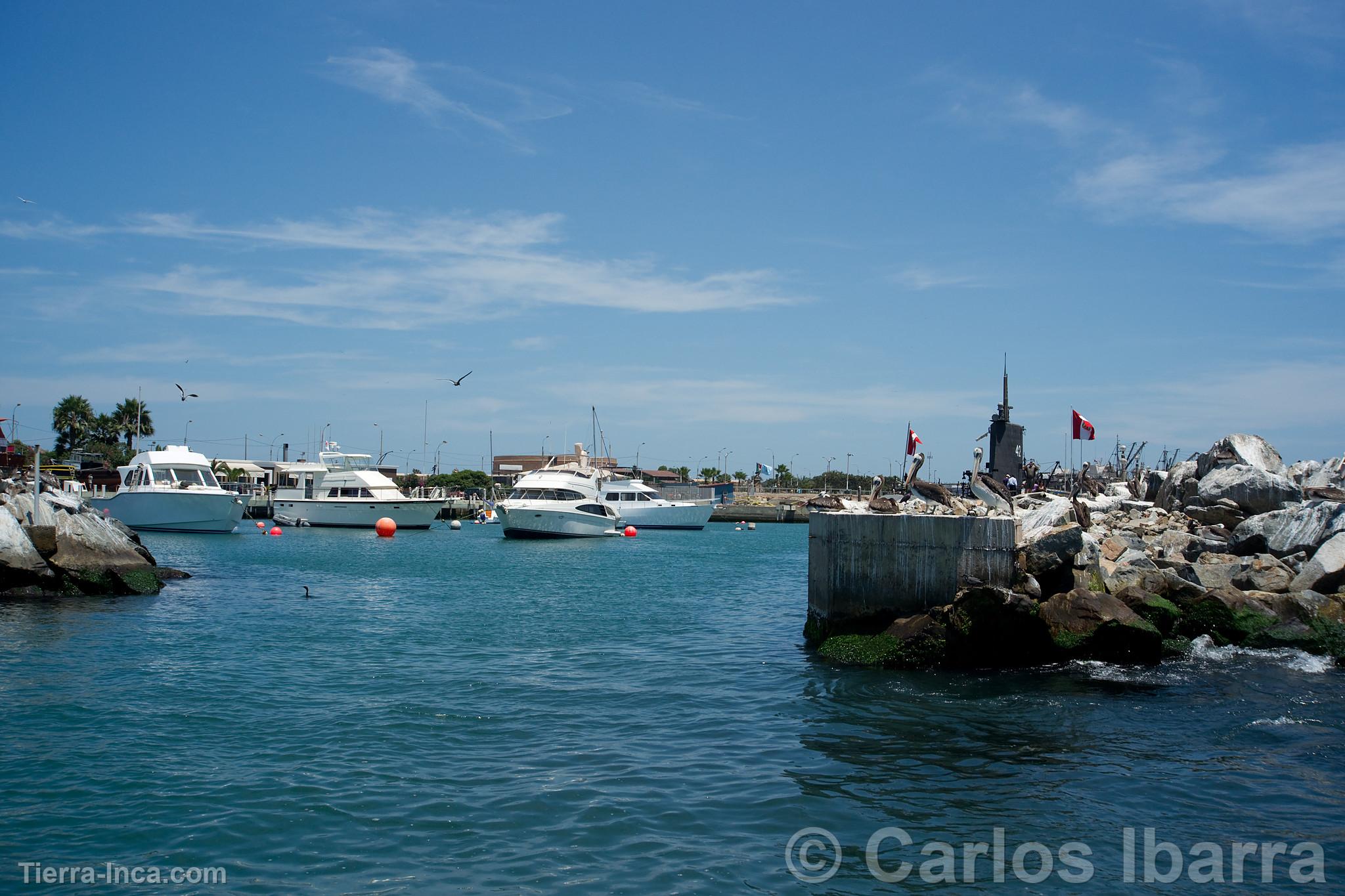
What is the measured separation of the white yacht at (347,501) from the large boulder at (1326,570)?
56.1m

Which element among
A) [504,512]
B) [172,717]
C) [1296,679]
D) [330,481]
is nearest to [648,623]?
[172,717]

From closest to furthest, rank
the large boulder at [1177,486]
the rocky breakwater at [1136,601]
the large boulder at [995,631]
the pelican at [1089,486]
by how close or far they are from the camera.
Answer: the large boulder at [995,631] < the rocky breakwater at [1136,601] < the large boulder at [1177,486] < the pelican at [1089,486]

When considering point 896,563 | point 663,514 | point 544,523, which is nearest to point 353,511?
point 544,523

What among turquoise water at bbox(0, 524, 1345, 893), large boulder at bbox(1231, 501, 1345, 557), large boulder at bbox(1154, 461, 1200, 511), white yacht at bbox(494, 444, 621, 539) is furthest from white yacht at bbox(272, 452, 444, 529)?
large boulder at bbox(1231, 501, 1345, 557)

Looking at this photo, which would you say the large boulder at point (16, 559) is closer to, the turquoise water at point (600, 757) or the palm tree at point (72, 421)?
the turquoise water at point (600, 757)

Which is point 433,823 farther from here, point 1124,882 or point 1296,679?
point 1296,679

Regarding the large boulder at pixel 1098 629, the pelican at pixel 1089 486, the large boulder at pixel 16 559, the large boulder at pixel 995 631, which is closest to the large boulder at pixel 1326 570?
the large boulder at pixel 1098 629

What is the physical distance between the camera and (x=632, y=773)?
998 cm

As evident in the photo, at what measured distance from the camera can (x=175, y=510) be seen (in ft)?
174

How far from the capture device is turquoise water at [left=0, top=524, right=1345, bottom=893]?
26.0 ft

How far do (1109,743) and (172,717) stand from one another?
12.1 metres

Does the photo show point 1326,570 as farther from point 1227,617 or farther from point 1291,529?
point 1291,529

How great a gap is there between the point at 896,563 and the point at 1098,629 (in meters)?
3.42

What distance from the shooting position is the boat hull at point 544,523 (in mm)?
54906
